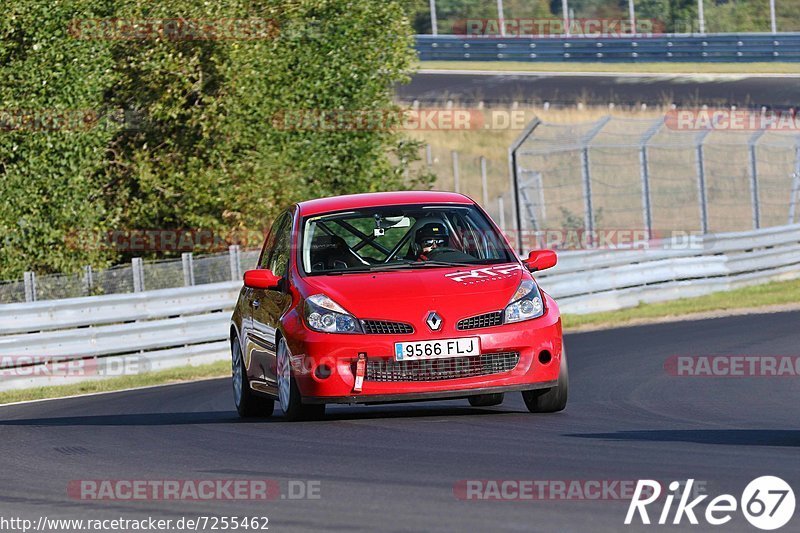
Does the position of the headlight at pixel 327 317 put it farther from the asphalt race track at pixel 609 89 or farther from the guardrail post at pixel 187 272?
the asphalt race track at pixel 609 89

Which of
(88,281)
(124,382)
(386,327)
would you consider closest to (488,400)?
(386,327)

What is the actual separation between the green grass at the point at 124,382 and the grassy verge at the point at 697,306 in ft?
18.6

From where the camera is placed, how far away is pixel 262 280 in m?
10.9

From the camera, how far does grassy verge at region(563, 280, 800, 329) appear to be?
2258cm

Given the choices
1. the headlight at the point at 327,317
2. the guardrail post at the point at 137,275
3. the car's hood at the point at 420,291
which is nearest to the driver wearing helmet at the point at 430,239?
the car's hood at the point at 420,291

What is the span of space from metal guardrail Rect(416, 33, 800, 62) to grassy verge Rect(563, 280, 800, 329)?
2316 cm

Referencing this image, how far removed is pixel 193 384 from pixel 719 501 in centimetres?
1127

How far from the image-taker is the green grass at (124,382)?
1750cm

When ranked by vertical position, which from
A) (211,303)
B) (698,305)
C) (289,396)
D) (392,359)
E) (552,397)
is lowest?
(698,305)

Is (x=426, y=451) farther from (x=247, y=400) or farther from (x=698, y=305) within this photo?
(x=698, y=305)

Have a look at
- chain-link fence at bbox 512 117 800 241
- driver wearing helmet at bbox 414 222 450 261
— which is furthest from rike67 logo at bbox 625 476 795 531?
chain-link fence at bbox 512 117 800 241

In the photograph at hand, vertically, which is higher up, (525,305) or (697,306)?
(525,305)

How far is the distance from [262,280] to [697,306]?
13450 millimetres

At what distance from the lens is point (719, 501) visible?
251 inches
